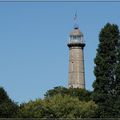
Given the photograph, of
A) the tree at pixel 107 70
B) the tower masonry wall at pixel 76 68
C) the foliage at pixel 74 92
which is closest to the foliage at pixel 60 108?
the tree at pixel 107 70

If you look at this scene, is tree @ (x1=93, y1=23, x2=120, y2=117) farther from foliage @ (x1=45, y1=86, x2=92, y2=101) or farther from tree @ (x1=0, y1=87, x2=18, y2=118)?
foliage @ (x1=45, y1=86, x2=92, y2=101)

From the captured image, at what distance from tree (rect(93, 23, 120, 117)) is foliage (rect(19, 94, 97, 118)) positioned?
10.6 metres

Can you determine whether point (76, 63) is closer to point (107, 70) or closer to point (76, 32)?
point (76, 32)

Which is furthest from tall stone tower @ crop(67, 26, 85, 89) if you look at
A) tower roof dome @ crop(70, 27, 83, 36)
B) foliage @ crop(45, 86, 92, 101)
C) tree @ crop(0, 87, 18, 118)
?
tree @ crop(0, 87, 18, 118)

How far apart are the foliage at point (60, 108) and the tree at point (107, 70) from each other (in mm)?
10621

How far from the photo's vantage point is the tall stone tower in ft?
376

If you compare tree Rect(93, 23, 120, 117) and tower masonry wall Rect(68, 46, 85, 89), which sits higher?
tower masonry wall Rect(68, 46, 85, 89)

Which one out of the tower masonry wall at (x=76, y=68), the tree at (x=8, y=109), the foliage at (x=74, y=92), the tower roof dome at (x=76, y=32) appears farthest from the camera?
the tower roof dome at (x=76, y=32)

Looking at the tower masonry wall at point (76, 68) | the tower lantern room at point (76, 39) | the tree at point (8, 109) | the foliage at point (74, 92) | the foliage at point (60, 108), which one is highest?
the tower lantern room at point (76, 39)

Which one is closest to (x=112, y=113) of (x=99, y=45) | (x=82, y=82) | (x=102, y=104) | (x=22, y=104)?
(x=102, y=104)

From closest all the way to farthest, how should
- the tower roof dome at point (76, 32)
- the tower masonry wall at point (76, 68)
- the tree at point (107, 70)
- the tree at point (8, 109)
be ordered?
the tree at point (107, 70) → the tree at point (8, 109) → the tower masonry wall at point (76, 68) → the tower roof dome at point (76, 32)

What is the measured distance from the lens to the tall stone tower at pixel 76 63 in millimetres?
114750

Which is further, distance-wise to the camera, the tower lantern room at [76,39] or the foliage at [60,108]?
A: the tower lantern room at [76,39]

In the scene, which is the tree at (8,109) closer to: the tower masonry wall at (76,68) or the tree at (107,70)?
the tree at (107,70)
